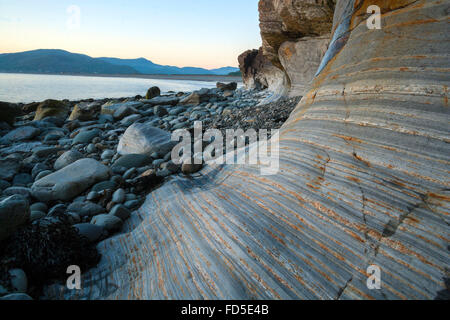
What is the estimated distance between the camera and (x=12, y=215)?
2.18 meters

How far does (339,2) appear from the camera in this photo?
3.20 meters

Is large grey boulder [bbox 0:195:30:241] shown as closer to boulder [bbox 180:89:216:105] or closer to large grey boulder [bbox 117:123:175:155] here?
large grey boulder [bbox 117:123:175:155]

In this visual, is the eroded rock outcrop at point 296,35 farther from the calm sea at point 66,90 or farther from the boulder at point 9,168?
the calm sea at point 66,90

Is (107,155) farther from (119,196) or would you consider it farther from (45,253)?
(45,253)

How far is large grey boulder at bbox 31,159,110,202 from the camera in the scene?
3.28m

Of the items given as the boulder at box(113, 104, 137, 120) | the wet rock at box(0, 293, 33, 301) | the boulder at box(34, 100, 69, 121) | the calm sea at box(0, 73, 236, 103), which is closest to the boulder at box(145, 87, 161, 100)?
the calm sea at box(0, 73, 236, 103)

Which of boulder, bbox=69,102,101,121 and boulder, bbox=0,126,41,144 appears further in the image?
boulder, bbox=69,102,101,121

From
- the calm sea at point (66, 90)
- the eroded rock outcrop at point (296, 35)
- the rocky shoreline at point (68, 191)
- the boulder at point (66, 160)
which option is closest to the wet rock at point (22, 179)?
the rocky shoreline at point (68, 191)

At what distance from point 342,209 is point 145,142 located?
3914 millimetres

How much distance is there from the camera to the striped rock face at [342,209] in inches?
54.9

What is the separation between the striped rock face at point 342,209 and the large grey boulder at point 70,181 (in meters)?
1.39

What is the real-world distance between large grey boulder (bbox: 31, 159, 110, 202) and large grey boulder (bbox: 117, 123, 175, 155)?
1.01 m

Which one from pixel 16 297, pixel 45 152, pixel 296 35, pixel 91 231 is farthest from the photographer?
pixel 296 35

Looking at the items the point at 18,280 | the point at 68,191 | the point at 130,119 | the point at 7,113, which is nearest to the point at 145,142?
the point at 68,191
